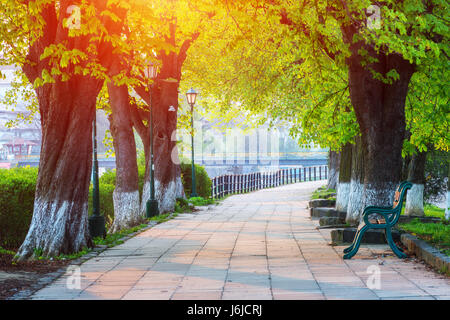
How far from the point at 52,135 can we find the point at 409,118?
7.96 metres

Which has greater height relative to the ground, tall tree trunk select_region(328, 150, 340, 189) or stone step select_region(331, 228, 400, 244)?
tall tree trunk select_region(328, 150, 340, 189)

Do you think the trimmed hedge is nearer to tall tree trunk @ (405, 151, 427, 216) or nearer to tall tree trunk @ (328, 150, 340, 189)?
tall tree trunk @ (405, 151, 427, 216)

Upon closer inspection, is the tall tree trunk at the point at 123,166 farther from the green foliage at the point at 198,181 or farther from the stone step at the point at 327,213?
the green foliage at the point at 198,181

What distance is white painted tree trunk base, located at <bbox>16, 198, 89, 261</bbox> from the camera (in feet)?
35.3

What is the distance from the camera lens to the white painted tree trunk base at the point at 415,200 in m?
19.8

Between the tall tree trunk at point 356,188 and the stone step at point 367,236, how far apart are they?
2704 mm

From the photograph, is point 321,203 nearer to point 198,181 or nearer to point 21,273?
point 198,181

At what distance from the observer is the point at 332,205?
2184 centimetres

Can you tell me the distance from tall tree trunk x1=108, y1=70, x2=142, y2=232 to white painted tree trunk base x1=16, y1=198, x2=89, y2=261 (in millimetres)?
7100

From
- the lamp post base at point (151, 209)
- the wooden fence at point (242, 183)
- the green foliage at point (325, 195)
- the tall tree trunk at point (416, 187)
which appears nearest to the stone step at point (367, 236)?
the tall tree trunk at point (416, 187)

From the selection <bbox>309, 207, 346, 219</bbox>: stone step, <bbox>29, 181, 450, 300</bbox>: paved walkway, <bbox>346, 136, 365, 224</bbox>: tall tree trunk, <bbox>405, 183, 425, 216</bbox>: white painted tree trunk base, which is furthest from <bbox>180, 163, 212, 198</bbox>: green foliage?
<bbox>29, 181, 450, 300</bbox>: paved walkway
